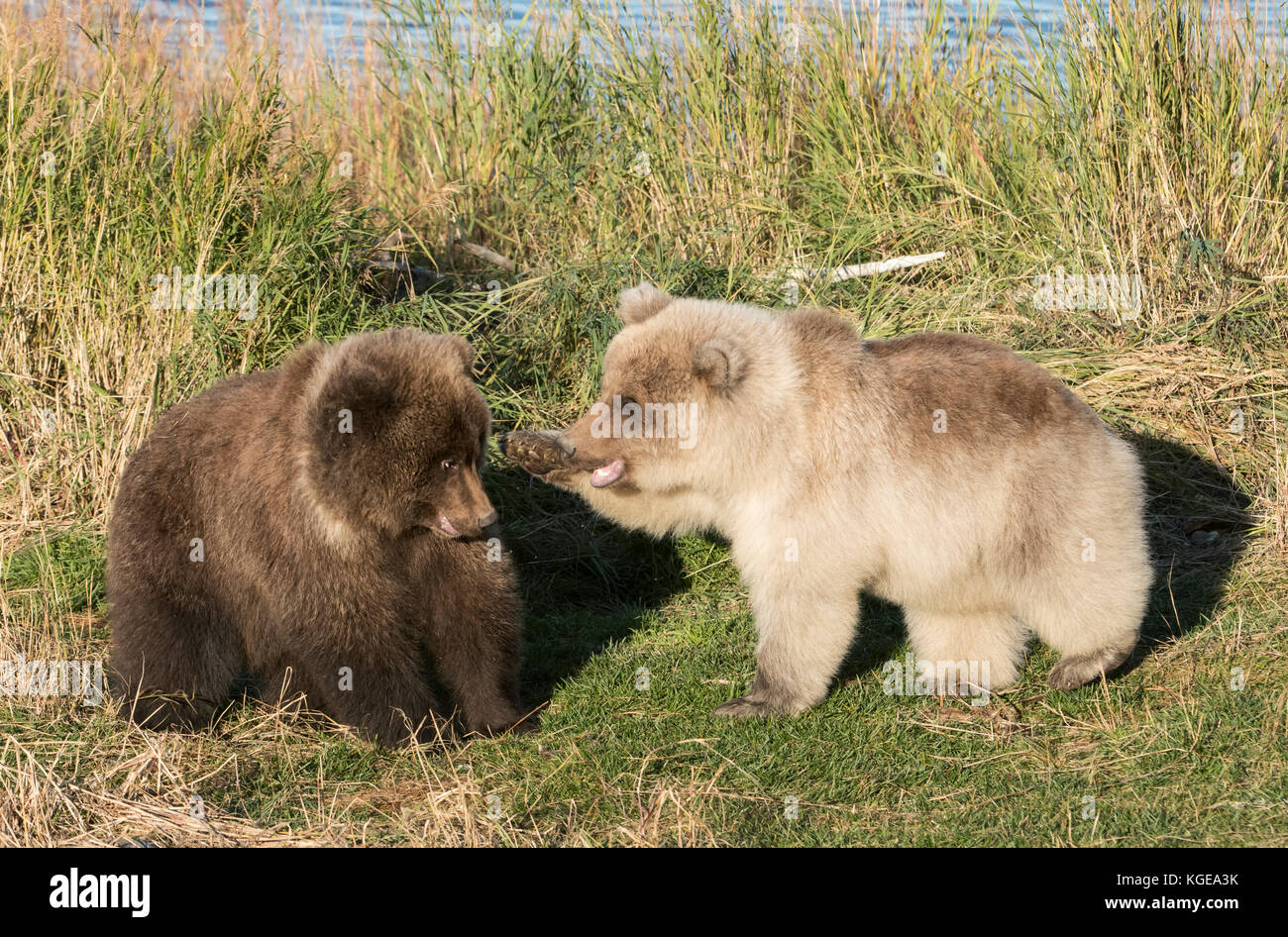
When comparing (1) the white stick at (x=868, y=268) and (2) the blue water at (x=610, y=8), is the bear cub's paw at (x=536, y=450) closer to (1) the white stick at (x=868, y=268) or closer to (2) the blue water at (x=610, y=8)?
(1) the white stick at (x=868, y=268)

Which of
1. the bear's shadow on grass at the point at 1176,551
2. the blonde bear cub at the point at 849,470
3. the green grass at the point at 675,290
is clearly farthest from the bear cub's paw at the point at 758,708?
the bear's shadow on grass at the point at 1176,551

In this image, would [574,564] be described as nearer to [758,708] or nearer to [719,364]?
[758,708]

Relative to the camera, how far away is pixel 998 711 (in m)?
6.02

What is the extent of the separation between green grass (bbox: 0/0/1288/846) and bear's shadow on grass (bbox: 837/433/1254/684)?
3 centimetres

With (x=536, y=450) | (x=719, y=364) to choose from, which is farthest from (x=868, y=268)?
(x=536, y=450)

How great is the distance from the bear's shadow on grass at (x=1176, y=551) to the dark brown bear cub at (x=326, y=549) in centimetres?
199

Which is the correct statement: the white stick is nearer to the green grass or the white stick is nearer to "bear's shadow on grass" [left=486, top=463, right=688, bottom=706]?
the green grass

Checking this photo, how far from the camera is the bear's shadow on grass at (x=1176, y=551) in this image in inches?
265

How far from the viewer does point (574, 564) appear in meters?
7.64

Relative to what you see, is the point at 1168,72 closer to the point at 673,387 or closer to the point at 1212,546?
the point at 1212,546

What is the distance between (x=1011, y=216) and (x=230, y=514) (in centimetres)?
601

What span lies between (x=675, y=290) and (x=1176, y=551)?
341 cm

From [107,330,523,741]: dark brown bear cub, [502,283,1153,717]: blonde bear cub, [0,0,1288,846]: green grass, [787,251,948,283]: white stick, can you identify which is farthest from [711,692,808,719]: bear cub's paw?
[787,251,948,283]: white stick

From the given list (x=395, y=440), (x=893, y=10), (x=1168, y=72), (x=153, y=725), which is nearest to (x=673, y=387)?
(x=395, y=440)
